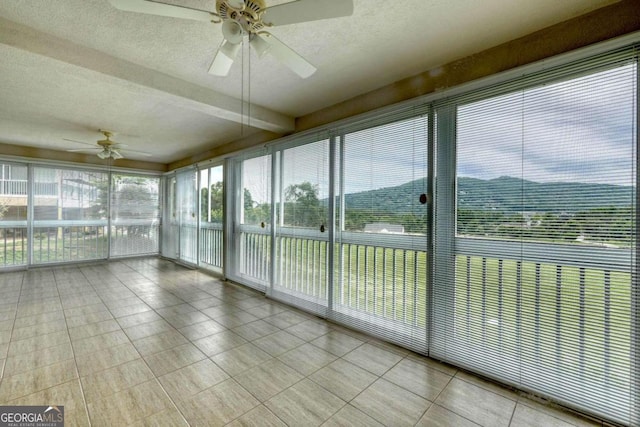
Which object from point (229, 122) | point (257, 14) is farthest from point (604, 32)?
point (229, 122)

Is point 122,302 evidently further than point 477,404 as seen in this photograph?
Yes

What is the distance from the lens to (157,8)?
1.36m

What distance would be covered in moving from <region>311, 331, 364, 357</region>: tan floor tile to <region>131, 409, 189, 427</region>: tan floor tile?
1.27m

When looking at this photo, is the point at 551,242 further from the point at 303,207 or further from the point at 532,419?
the point at 303,207

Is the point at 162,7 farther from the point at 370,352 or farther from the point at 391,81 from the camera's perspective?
the point at 370,352

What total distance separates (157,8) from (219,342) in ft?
8.64

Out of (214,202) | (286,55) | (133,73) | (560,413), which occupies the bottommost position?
(560,413)

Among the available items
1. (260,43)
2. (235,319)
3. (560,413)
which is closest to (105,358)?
(235,319)

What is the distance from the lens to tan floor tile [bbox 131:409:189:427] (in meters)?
1.65

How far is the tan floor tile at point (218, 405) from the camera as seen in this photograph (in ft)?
5.60

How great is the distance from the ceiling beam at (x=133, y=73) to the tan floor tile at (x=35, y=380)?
2386 millimetres

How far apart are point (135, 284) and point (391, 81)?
4991 millimetres

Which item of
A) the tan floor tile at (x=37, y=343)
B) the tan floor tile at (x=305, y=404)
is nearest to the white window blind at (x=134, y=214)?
the tan floor tile at (x=37, y=343)

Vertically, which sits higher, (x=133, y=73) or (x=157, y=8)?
(x=133, y=73)
